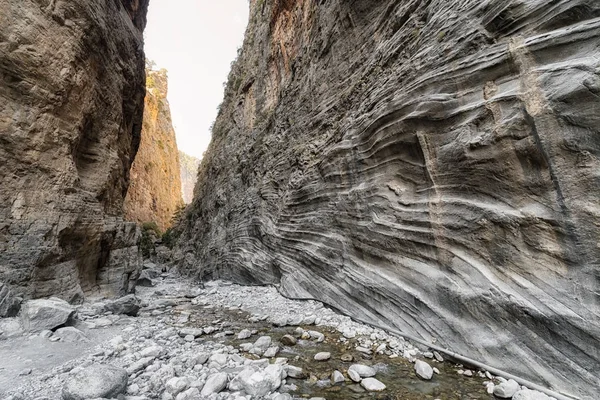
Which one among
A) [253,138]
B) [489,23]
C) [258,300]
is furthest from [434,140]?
[253,138]

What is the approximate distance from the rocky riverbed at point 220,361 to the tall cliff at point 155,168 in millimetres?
30703

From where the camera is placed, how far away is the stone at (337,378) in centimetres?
362

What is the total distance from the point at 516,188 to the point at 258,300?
785cm

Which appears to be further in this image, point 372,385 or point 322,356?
point 322,356

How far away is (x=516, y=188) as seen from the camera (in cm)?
384

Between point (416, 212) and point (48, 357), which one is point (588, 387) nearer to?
point (416, 212)

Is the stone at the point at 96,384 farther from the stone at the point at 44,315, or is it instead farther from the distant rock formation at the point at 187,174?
the distant rock formation at the point at 187,174

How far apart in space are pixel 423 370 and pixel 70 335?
6.04 metres

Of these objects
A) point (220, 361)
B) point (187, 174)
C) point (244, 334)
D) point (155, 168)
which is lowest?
point (244, 334)

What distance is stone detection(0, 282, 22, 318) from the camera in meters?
5.60

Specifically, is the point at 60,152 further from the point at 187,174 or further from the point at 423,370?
the point at 187,174

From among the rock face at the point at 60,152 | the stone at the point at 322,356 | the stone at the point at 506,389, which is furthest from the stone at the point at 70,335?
the stone at the point at 506,389

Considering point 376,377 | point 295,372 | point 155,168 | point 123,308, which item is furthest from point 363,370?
point 155,168

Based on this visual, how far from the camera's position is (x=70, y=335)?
4.96 metres
